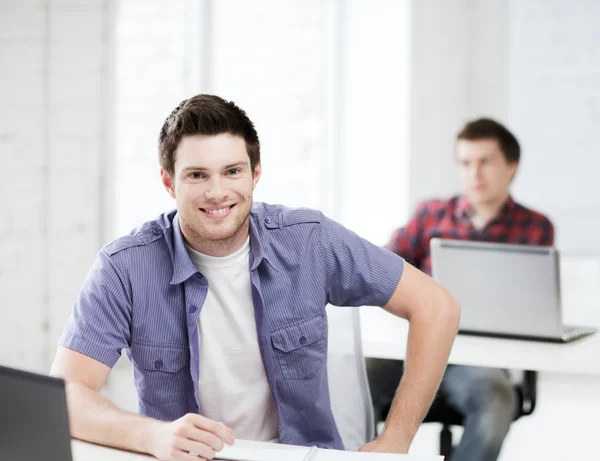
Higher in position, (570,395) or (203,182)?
(203,182)

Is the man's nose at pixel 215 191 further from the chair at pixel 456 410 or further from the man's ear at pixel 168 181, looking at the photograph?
the chair at pixel 456 410

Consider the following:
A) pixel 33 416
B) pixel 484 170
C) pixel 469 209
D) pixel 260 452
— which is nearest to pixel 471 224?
pixel 469 209

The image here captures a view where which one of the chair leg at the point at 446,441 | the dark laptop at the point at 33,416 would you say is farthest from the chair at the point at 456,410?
the dark laptop at the point at 33,416

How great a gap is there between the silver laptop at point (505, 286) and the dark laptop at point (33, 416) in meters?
1.42

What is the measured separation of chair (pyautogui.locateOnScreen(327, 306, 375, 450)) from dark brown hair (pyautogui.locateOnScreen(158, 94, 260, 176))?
41 centimetres

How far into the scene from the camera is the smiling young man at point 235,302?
1.59 metres

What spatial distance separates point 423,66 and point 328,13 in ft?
2.11

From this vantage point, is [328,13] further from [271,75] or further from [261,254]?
[261,254]

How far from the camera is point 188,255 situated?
1.66 meters

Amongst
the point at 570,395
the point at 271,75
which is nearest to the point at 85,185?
the point at 271,75

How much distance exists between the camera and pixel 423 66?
4.28 metres

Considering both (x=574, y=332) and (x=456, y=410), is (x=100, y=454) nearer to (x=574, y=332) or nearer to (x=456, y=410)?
(x=456, y=410)

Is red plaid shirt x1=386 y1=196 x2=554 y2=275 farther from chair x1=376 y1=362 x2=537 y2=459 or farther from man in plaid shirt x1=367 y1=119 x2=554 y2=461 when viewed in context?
chair x1=376 y1=362 x2=537 y2=459

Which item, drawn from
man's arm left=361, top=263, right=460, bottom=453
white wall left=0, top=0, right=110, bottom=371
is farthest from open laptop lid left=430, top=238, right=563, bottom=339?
white wall left=0, top=0, right=110, bottom=371
